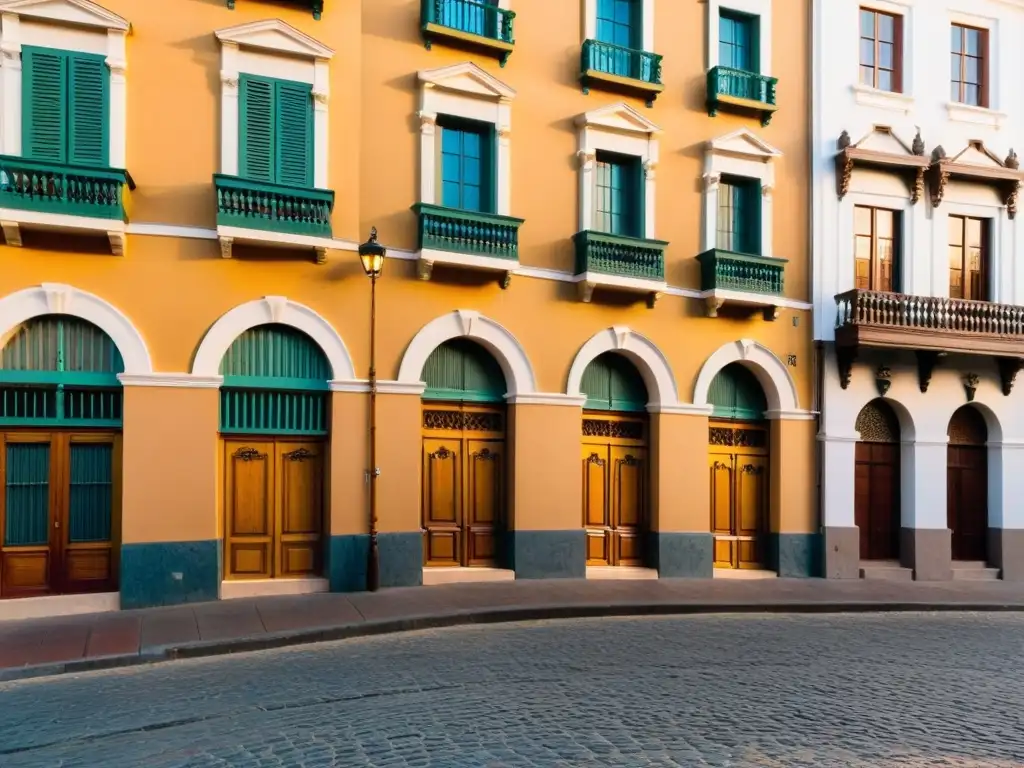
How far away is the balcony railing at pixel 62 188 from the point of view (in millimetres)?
10977

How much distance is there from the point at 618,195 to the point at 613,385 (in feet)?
11.4

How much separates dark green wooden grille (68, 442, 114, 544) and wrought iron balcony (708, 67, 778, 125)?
39.2 ft

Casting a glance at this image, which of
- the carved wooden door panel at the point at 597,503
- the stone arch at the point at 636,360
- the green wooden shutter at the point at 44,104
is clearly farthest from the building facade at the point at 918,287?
the green wooden shutter at the point at 44,104

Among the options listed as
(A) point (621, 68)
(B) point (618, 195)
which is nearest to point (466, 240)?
(B) point (618, 195)

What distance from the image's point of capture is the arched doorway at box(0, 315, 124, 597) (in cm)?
1134

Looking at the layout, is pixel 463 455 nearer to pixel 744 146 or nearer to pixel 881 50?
pixel 744 146

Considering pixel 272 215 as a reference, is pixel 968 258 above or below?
above

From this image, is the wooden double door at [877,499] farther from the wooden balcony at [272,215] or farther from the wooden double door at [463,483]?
the wooden balcony at [272,215]

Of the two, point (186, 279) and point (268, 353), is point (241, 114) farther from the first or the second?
point (268, 353)

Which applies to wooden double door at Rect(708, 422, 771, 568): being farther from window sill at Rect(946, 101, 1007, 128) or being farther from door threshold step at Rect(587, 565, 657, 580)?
window sill at Rect(946, 101, 1007, 128)

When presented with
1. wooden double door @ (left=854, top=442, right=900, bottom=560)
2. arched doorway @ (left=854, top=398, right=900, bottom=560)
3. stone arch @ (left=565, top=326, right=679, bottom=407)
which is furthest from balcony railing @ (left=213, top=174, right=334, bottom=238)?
wooden double door @ (left=854, top=442, right=900, bottom=560)

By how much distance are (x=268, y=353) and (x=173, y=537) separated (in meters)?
2.94

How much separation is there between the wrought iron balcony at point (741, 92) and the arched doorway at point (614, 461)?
5180mm

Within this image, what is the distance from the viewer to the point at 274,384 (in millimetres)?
12719
